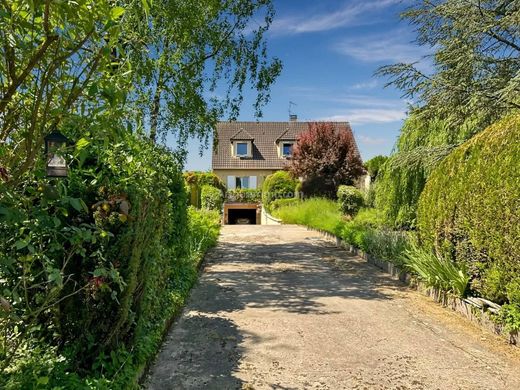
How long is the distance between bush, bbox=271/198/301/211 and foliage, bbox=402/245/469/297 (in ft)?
56.2

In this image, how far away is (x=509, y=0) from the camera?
837cm

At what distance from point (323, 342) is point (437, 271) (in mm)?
2787

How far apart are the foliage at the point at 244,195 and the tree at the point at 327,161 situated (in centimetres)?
749

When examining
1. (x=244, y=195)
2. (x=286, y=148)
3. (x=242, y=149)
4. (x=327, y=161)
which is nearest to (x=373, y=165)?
(x=327, y=161)

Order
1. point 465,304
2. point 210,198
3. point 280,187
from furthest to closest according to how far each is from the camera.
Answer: point 280,187 < point 210,198 < point 465,304

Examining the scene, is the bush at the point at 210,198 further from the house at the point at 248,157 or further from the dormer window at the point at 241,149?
the dormer window at the point at 241,149

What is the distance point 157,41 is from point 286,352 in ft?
23.8

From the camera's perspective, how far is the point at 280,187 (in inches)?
1111

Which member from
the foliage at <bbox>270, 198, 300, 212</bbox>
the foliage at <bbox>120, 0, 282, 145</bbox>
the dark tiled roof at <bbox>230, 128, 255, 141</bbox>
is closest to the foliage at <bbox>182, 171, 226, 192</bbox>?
the foliage at <bbox>270, 198, 300, 212</bbox>

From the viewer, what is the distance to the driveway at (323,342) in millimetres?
3730

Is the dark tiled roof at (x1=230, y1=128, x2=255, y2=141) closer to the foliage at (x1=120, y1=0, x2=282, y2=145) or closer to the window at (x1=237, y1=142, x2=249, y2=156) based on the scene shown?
the window at (x1=237, y1=142, x2=249, y2=156)

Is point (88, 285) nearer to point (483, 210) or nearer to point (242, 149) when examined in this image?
point (483, 210)

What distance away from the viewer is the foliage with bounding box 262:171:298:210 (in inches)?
1104

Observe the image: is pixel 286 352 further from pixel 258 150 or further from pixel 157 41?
pixel 258 150
